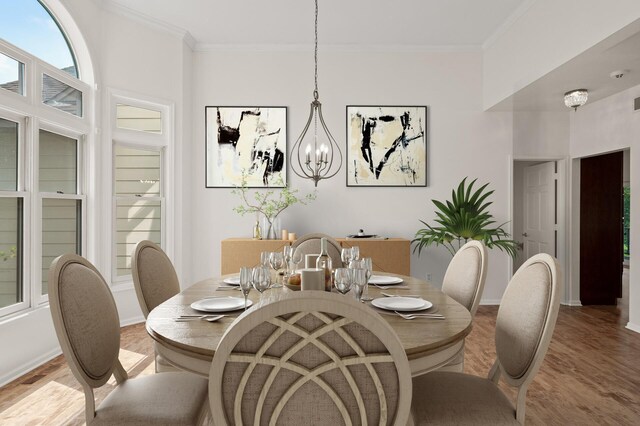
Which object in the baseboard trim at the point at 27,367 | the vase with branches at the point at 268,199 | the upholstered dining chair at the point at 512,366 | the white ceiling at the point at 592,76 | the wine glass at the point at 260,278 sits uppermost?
the white ceiling at the point at 592,76

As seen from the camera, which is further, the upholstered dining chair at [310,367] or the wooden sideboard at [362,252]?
the wooden sideboard at [362,252]

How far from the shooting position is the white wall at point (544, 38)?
281 centimetres

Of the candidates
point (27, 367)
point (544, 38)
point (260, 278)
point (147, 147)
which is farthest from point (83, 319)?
point (544, 38)

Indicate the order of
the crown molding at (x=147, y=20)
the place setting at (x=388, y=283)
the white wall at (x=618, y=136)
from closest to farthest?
1. the place setting at (x=388, y=283)
2. the crown molding at (x=147, y=20)
3. the white wall at (x=618, y=136)

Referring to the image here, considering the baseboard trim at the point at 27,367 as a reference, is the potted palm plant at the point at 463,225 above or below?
above

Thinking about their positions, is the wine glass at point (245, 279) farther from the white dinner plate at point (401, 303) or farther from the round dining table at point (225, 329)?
the white dinner plate at point (401, 303)

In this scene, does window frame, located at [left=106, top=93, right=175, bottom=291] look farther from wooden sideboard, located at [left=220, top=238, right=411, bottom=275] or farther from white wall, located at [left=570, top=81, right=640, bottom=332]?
white wall, located at [left=570, top=81, right=640, bottom=332]

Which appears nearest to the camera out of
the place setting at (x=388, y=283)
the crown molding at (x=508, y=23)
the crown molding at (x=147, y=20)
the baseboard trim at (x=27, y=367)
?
the place setting at (x=388, y=283)

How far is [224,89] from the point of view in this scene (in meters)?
4.83

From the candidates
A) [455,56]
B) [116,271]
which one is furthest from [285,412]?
[455,56]

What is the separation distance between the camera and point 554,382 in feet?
9.14

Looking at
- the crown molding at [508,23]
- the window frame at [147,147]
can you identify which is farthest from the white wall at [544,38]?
the window frame at [147,147]

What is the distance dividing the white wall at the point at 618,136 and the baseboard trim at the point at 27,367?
515 cm

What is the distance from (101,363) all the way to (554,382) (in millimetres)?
2736
